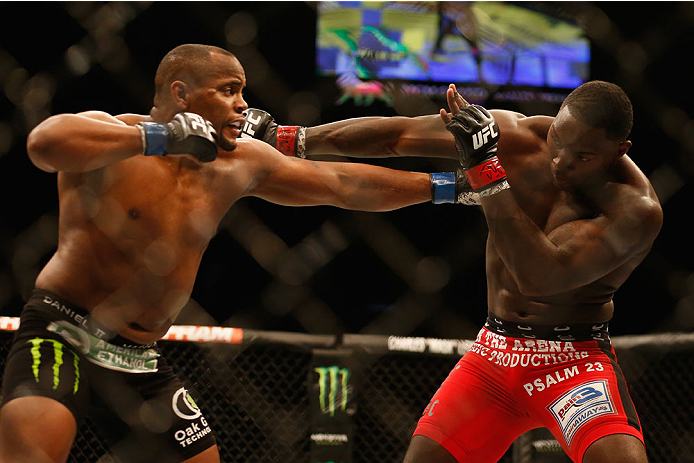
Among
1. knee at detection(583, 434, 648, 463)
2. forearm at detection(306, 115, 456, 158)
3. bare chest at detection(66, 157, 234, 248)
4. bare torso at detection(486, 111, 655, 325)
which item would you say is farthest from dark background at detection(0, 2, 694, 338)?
knee at detection(583, 434, 648, 463)

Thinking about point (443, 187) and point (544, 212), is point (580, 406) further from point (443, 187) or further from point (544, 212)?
point (443, 187)

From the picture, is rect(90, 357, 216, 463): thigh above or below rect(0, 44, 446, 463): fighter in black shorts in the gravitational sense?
below

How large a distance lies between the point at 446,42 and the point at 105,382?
390cm

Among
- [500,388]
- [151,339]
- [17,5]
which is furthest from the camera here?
[17,5]

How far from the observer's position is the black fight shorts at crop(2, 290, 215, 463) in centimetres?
160

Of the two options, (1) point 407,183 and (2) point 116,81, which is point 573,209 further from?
(2) point 116,81

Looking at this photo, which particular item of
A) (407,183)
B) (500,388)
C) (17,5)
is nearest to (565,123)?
(407,183)

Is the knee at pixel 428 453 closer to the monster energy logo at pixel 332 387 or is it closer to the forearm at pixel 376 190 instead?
the monster energy logo at pixel 332 387

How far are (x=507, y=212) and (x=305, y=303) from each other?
10.5 feet

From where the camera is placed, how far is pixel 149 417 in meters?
1.80

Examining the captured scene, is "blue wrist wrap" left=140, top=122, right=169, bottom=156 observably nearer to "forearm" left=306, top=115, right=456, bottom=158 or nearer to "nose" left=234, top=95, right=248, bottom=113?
"nose" left=234, top=95, right=248, bottom=113

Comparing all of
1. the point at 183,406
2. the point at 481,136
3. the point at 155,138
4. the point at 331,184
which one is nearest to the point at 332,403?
the point at 183,406

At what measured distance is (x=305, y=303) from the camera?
492cm

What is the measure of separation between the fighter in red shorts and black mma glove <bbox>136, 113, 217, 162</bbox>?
0.62 metres
